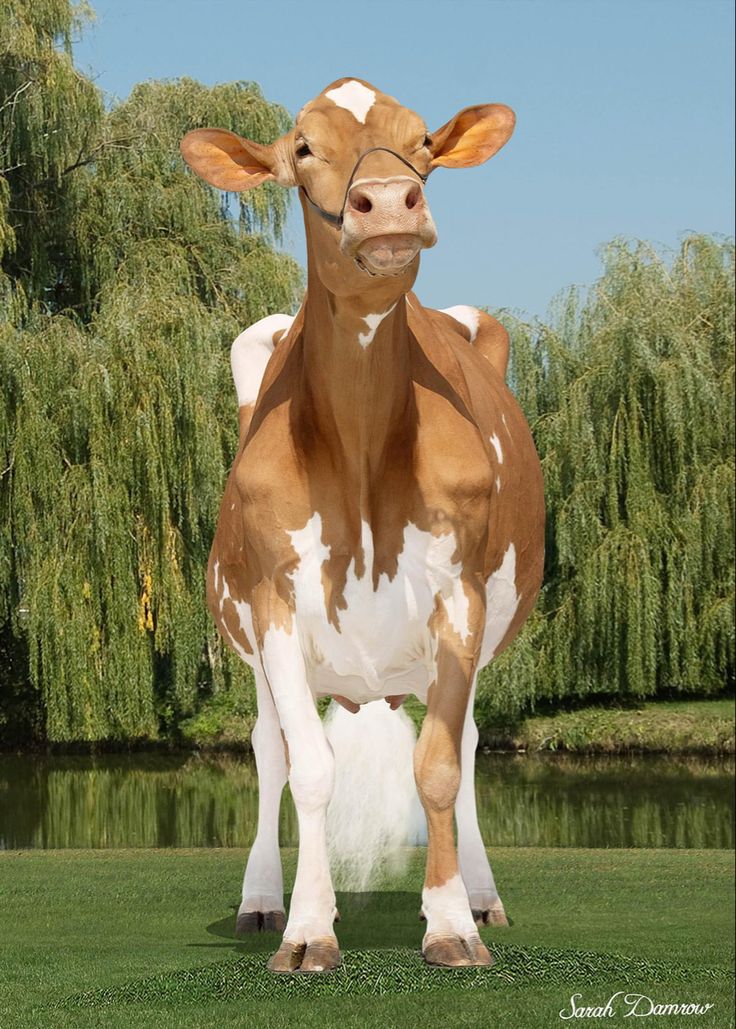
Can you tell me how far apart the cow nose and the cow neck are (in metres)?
0.53

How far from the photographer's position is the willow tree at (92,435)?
1364 cm

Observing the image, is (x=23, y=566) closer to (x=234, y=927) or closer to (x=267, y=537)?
(x=234, y=927)

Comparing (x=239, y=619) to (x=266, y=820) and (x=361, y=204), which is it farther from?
(x=361, y=204)

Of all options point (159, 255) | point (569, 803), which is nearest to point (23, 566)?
point (159, 255)

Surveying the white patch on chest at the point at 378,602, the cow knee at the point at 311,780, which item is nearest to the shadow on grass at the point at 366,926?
the cow knee at the point at 311,780

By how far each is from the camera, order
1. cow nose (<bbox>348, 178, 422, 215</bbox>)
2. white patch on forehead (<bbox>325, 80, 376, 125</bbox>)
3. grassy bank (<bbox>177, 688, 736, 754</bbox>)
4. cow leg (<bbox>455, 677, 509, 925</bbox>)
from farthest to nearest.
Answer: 1. grassy bank (<bbox>177, 688, 736, 754</bbox>)
2. cow leg (<bbox>455, 677, 509, 925</bbox>)
3. white patch on forehead (<bbox>325, 80, 376, 125</bbox>)
4. cow nose (<bbox>348, 178, 422, 215</bbox>)

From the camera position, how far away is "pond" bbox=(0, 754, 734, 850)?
1071 cm

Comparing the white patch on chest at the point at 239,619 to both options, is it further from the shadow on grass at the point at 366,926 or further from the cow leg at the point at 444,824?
the cow leg at the point at 444,824

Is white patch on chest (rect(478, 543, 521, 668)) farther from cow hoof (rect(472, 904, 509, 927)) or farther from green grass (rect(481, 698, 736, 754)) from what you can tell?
green grass (rect(481, 698, 736, 754))

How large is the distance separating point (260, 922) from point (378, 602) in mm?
1800

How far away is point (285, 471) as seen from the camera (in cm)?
408

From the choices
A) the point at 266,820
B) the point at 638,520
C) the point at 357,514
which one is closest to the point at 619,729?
the point at 638,520

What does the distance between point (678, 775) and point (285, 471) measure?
12.0m

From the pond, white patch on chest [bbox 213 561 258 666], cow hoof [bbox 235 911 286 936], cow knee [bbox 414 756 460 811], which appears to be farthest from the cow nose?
the pond
